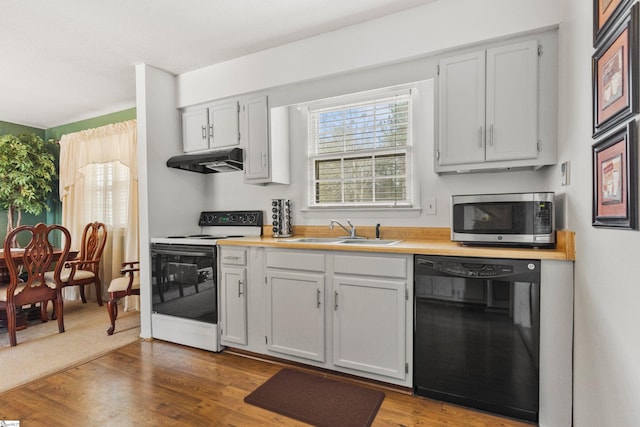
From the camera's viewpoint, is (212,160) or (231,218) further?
(231,218)

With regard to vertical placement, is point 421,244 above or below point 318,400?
above

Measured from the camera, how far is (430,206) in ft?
8.58

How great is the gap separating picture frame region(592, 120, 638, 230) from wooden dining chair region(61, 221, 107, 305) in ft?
15.3

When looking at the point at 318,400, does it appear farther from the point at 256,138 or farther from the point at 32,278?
the point at 32,278

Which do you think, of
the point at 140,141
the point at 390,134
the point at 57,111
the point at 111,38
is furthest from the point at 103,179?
the point at 390,134

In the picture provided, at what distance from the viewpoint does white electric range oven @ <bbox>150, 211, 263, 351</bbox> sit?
2.79m

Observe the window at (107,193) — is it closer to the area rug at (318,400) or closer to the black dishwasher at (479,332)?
the area rug at (318,400)

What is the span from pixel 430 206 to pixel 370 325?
1050mm

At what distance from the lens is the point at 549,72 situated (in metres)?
1.99

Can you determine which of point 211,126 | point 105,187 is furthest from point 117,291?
point 105,187

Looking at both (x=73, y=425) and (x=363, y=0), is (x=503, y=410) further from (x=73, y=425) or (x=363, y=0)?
(x=363, y=0)

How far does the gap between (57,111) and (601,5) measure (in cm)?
565

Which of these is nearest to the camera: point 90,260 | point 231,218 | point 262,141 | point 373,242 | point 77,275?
point 373,242

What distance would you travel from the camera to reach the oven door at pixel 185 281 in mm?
2801
